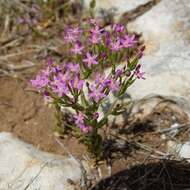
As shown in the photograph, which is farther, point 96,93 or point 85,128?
point 85,128

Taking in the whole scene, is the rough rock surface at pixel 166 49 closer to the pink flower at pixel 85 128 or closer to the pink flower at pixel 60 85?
the pink flower at pixel 85 128

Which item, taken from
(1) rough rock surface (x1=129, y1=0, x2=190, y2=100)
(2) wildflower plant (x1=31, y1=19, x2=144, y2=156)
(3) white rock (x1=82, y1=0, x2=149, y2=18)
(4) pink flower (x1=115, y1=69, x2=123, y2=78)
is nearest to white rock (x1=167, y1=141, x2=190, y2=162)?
Answer: (1) rough rock surface (x1=129, y1=0, x2=190, y2=100)

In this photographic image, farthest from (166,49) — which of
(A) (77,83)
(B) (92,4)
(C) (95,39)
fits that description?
(A) (77,83)

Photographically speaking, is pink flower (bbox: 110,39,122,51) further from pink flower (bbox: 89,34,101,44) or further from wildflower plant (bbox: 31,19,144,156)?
pink flower (bbox: 89,34,101,44)

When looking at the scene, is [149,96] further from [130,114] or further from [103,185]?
[103,185]

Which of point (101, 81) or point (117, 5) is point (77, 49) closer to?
point (101, 81)
